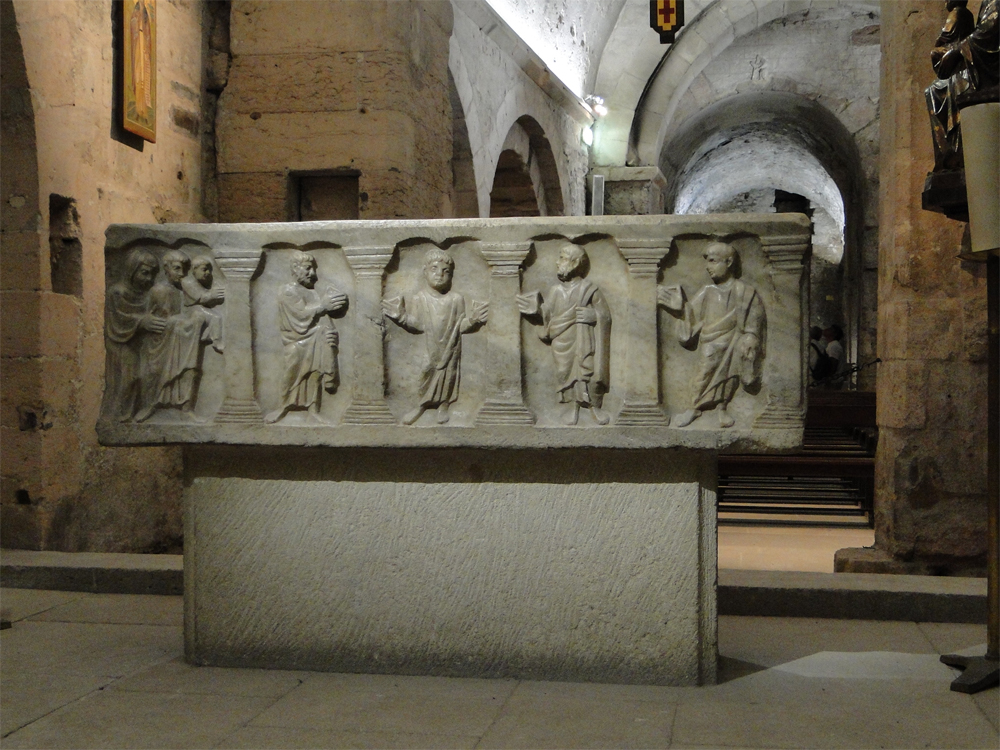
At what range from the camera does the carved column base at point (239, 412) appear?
312cm

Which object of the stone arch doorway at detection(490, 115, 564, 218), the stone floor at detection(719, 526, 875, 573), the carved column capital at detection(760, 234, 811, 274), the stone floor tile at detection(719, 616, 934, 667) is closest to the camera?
the carved column capital at detection(760, 234, 811, 274)

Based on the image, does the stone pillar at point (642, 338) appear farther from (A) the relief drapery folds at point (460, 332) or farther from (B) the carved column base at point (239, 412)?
(B) the carved column base at point (239, 412)

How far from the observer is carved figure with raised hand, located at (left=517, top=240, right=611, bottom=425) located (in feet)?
9.64

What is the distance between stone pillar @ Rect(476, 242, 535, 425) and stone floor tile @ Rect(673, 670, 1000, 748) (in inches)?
37.6

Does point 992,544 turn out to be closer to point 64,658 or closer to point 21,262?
point 64,658

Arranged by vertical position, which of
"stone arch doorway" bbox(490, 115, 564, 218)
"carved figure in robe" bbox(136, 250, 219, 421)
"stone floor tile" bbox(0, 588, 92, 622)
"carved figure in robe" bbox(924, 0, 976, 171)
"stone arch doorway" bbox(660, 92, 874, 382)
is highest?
"stone arch doorway" bbox(660, 92, 874, 382)

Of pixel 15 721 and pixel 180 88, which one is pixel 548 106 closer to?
pixel 180 88

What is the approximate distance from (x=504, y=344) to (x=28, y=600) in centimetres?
234

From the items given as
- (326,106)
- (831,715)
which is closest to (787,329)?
(831,715)

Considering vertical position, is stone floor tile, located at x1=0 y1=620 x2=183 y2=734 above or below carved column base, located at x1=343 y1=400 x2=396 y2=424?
below

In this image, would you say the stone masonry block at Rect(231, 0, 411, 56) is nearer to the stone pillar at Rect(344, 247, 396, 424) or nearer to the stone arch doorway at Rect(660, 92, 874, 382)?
the stone pillar at Rect(344, 247, 396, 424)

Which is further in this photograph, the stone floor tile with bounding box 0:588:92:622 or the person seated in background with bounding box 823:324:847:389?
the person seated in background with bounding box 823:324:847:389

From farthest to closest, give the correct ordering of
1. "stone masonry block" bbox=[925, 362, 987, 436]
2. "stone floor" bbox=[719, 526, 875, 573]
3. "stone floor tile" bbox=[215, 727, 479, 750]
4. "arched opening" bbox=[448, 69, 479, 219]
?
"arched opening" bbox=[448, 69, 479, 219] → "stone floor" bbox=[719, 526, 875, 573] → "stone masonry block" bbox=[925, 362, 987, 436] → "stone floor tile" bbox=[215, 727, 479, 750]

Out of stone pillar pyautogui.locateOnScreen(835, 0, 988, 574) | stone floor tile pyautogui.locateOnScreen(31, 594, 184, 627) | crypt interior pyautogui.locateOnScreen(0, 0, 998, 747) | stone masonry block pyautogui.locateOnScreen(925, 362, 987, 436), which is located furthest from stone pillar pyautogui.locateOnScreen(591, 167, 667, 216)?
stone floor tile pyautogui.locateOnScreen(31, 594, 184, 627)
